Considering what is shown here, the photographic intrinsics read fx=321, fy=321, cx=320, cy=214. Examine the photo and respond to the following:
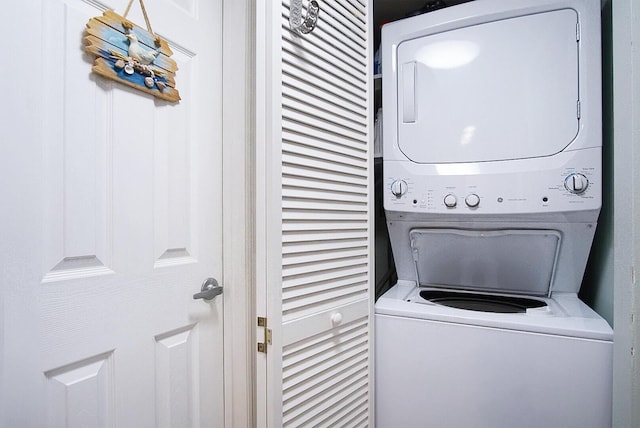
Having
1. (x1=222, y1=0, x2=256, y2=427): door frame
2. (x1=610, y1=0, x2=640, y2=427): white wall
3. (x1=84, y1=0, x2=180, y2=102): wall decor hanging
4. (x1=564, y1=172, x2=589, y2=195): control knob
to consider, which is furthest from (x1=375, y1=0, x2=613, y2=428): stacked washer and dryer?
(x1=84, y1=0, x2=180, y2=102): wall decor hanging

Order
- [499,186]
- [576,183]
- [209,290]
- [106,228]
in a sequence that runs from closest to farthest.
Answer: [106,228]
[209,290]
[576,183]
[499,186]

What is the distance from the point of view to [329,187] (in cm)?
131

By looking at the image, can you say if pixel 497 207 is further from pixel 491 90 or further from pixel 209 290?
pixel 209 290

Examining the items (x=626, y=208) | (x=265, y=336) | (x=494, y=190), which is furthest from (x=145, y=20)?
(x=626, y=208)

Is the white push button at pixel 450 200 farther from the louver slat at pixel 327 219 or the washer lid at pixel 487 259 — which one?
the louver slat at pixel 327 219

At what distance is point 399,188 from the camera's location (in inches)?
65.9

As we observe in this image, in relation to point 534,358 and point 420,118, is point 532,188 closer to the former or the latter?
point 420,118

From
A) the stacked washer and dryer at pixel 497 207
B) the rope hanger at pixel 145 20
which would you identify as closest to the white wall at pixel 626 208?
the stacked washer and dryer at pixel 497 207

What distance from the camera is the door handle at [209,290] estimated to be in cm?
120

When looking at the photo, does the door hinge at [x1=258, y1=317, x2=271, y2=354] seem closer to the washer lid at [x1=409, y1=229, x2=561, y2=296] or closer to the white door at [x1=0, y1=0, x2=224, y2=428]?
the white door at [x1=0, y1=0, x2=224, y2=428]

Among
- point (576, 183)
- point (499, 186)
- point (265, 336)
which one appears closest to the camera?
point (265, 336)

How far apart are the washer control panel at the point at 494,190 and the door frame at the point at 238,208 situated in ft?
2.59

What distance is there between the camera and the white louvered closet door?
42.0 inches

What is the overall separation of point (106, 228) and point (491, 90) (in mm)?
1678
